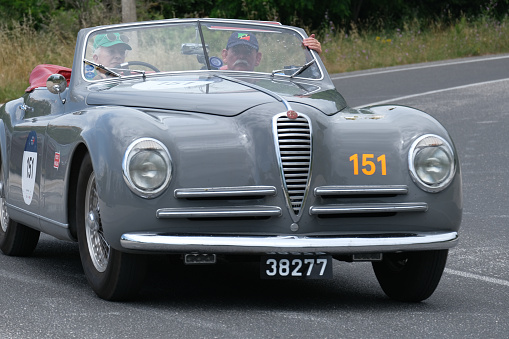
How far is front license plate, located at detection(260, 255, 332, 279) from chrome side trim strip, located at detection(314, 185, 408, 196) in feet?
1.10

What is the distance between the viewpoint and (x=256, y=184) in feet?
18.0

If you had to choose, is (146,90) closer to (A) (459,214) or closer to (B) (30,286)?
(B) (30,286)

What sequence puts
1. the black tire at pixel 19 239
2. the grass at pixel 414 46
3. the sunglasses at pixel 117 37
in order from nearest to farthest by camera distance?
the sunglasses at pixel 117 37
the black tire at pixel 19 239
the grass at pixel 414 46

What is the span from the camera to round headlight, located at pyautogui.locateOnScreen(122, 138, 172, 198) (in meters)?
5.42

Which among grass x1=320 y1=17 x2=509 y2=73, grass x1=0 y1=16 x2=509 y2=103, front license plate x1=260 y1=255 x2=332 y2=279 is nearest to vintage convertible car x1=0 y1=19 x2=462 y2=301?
front license plate x1=260 y1=255 x2=332 y2=279

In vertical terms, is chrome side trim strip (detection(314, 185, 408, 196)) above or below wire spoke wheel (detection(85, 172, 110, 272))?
above

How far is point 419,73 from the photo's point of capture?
21.8 metres

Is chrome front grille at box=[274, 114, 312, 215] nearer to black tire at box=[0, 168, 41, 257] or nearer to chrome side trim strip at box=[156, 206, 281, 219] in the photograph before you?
chrome side trim strip at box=[156, 206, 281, 219]

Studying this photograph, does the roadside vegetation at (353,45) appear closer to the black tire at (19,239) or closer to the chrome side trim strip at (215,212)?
the black tire at (19,239)

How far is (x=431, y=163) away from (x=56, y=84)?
2.56 metres

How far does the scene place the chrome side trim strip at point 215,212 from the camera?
17.7ft

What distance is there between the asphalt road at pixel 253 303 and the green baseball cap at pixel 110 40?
1.47 metres

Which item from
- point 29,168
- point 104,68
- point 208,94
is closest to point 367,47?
point 104,68

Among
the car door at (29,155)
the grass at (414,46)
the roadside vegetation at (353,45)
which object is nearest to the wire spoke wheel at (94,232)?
the car door at (29,155)
